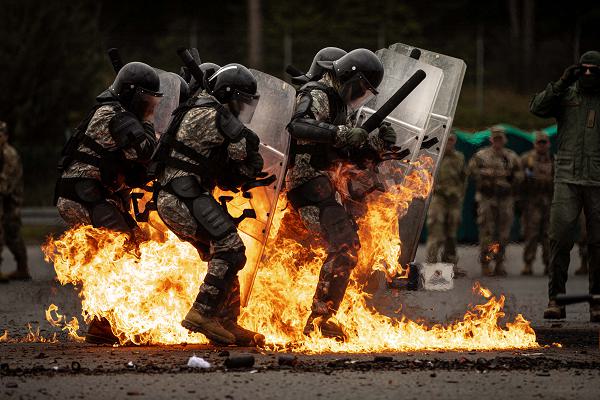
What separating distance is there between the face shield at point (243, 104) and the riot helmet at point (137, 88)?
0.66 metres

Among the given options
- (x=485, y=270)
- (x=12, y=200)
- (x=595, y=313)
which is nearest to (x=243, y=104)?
(x=595, y=313)

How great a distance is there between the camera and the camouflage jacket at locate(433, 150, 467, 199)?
1756 centimetres

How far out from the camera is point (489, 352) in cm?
905

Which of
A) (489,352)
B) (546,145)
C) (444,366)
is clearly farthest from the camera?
(546,145)

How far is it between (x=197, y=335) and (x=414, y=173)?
2.16 m

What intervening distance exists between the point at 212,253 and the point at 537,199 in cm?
1009

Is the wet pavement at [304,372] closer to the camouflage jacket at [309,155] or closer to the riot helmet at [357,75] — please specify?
the camouflage jacket at [309,155]

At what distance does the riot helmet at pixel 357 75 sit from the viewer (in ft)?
31.8

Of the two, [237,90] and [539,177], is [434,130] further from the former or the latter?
[539,177]

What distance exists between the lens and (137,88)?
9.66 metres

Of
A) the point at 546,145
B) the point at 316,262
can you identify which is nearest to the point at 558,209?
the point at 316,262

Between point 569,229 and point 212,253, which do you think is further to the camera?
point 569,229

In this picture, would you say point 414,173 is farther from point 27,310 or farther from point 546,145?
point 546,145

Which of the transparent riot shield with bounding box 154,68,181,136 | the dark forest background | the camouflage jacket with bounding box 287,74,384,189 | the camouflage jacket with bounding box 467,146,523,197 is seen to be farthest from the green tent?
the camouflage jacket with bounding box 287,74,384,189
